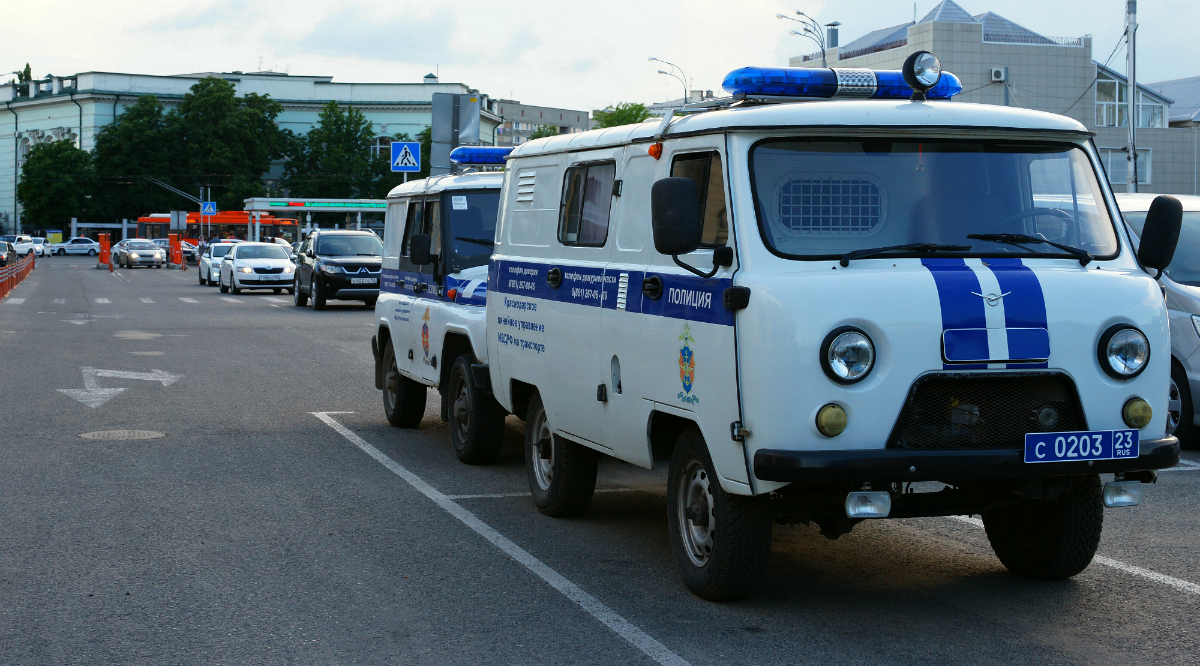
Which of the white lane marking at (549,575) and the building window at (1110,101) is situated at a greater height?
the building window at (1110,101)

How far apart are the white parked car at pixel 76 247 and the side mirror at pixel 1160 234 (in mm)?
108519

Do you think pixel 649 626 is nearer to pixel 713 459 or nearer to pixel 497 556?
pixel 713 459

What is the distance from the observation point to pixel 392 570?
6676 mm

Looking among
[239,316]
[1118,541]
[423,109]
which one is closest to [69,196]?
[423,109]

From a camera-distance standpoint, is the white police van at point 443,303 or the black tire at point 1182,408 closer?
the white police van at point 443,303

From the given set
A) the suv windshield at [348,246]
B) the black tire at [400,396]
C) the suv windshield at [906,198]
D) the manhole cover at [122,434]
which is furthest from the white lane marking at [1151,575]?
the suv windshield at [348,246]

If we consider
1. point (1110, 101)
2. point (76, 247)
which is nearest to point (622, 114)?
point (1110, 101)

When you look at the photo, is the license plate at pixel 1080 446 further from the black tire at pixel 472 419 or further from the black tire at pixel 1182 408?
the black tire at pixel 1182 408

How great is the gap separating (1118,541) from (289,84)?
391 feet

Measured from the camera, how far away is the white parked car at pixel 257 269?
129ft

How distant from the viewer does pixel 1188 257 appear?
10.9 meters

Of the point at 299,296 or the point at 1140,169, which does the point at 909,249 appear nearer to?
the point at 299,296

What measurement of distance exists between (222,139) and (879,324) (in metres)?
108

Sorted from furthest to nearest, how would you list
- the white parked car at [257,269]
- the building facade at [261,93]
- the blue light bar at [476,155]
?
1. the building facade at [261,93]
2. the white parked car at [257,269]
3. the blue light bar at [476,155]
